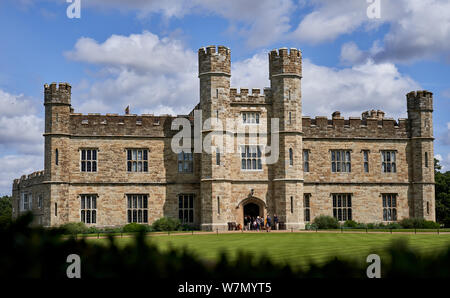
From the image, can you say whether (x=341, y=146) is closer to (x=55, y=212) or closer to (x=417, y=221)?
(x=417, y=221)

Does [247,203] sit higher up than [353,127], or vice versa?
[353,127]

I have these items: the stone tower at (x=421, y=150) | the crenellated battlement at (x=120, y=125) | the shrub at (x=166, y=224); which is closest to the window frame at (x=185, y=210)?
the shrub at (x=166, y=224)

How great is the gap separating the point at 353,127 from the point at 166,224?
14754 mm

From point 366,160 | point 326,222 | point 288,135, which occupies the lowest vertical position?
point 326,222

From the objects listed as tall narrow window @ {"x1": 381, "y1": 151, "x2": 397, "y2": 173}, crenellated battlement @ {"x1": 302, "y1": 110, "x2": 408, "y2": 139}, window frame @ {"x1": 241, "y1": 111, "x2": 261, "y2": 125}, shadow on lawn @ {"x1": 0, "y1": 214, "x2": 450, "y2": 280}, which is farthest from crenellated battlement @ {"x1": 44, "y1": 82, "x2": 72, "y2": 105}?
shadow on lawn @ {"x1": 0, "y1": 214, "x2": 450, "y2": 280}

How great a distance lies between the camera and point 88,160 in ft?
110

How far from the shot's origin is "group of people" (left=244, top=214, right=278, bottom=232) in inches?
1270

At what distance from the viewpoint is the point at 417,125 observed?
121 feet

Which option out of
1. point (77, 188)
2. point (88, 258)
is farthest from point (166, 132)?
point (88, 258)

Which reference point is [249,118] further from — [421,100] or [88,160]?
[421,100]

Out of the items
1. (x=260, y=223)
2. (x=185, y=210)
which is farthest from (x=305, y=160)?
(x=185, y=210)

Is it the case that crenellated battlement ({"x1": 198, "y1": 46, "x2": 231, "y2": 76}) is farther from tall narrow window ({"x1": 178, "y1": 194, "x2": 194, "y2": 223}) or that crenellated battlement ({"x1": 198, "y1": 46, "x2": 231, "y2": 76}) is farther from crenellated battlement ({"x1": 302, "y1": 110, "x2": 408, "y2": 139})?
tall narrow window ({"x1": 178, "y1": 194, "x2": 194, "y2": 223})

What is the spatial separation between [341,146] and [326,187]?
3.09m

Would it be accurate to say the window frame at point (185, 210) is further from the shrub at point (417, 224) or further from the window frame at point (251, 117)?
the shrub at point (417, 224)
